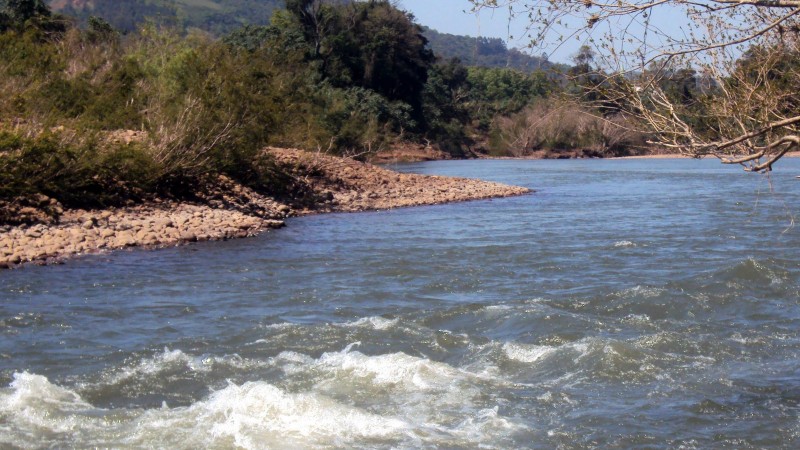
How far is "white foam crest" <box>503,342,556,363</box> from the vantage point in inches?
368

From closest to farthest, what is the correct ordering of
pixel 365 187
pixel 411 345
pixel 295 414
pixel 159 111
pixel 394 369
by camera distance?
pixel 295 414
pixel 394 369
pixel 411 345
pixel 159 111
pixel 365 187

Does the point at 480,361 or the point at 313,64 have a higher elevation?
the point at 313,64

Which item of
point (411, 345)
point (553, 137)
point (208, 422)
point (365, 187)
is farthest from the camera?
point (553, 137)

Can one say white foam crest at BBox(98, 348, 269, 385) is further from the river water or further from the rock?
the rock

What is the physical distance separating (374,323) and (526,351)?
197 centimetres

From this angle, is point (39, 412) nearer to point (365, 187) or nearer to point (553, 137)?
point (365, 187)

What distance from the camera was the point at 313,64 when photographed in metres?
57.0

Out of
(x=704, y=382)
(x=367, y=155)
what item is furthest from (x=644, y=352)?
(x=367, y=155)

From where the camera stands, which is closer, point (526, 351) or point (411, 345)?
point (526, 351)

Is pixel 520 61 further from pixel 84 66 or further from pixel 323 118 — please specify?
pixel 323 118

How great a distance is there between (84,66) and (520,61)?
20.9 meters

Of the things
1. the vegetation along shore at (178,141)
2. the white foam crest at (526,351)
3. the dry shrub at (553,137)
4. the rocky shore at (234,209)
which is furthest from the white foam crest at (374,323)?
the dry shrub at (553,137)

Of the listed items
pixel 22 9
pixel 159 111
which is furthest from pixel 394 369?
pixel 22 9

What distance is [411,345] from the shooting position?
32.3 feet
